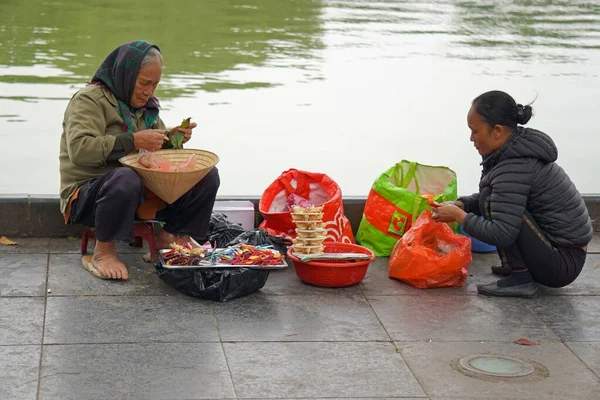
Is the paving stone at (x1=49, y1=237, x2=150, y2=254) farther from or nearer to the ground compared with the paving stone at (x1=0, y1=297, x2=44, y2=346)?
nearer to the ground

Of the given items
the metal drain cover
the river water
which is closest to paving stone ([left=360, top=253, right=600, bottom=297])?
the metal drain cover

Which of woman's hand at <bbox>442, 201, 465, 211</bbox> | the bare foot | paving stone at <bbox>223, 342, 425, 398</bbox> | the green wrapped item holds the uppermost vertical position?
the green wrapped item

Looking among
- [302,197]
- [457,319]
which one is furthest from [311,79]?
[457,319]

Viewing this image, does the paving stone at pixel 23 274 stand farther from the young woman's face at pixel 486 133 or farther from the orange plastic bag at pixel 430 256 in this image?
the young woman's face at pixel 486 133

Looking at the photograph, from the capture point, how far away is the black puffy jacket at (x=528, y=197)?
15.4ft

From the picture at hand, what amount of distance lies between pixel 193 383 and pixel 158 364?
0.72ft

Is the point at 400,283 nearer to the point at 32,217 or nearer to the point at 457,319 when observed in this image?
the point at 457,319

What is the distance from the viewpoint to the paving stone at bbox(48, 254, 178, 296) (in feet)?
15.3

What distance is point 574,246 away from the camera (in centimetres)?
484

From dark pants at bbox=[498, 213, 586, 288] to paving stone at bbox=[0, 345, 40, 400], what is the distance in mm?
2301

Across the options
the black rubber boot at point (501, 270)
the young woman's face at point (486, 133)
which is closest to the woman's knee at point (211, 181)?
the young woman's face at point (486, 133)

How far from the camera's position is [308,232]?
16.4 feet

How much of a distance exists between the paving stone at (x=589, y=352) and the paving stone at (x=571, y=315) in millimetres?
50

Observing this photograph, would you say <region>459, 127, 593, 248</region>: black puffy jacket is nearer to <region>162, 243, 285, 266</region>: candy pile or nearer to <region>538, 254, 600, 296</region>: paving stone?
<region>538, 254, 600, 296</region>: paving stone
